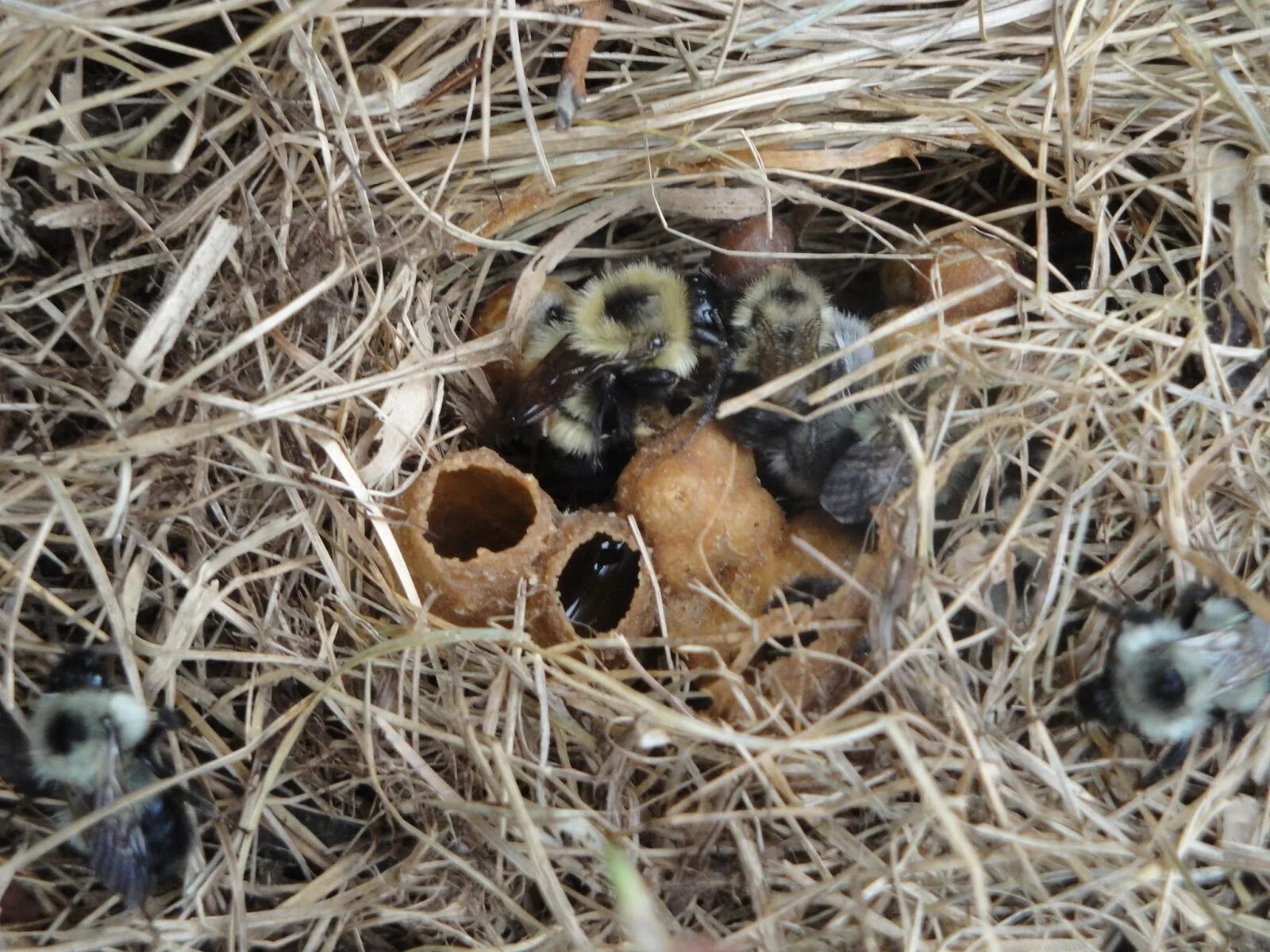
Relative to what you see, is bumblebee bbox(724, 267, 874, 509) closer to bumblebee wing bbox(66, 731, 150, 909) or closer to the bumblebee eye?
the bumblebee eye

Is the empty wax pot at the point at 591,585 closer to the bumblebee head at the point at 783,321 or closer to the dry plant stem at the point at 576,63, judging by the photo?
the bumblebee head at the point at 783,321

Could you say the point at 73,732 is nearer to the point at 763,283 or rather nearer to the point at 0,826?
the point at 0,826

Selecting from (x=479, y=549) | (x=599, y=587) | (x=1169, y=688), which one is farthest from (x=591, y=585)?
(x=1169, y=688)

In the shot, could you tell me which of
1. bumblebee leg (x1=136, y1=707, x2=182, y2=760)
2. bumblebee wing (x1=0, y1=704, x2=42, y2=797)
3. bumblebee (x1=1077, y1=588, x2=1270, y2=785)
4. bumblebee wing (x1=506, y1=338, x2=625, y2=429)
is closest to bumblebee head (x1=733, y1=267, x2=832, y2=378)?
bumblebee wing (x1=506, y1=338, x2=625, y2=429)

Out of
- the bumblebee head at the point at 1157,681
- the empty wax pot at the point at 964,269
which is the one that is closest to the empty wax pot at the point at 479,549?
the empty wax pot at the point at 964,269

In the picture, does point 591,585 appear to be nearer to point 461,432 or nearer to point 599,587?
point 599,587
